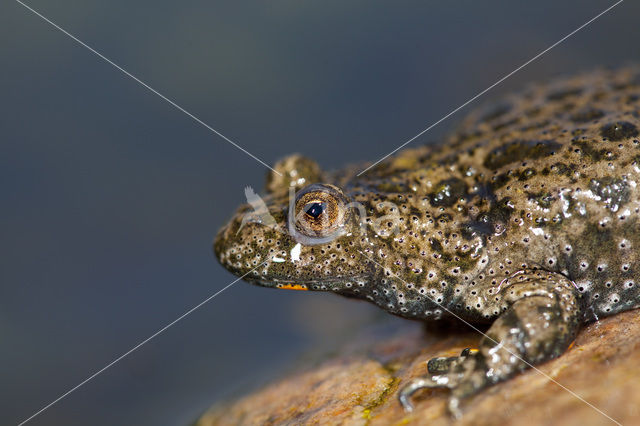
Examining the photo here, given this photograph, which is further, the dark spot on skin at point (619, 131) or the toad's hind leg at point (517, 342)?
the dark spot on skin at point (619, 131)

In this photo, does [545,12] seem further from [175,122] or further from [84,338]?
[84,338]

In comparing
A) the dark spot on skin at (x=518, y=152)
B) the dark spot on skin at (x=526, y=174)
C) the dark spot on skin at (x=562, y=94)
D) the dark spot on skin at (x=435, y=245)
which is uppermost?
the dark spot on skin at (x=562, y=94)

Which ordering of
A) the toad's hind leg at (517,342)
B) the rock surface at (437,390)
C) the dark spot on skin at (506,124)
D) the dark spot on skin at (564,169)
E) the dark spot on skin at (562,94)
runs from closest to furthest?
the rock surface at (437,390) < the toad's hind leg at (517,342) < the dark spot on skin at (564,169) < the dark spot on skin at (506,124) < the dark spot on skin at (562,94)

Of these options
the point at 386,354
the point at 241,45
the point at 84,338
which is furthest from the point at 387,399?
the point at 241,45

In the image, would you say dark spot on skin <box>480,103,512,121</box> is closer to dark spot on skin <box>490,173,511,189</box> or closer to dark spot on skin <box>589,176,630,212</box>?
dark spot on skin <box>490,173,511,189</box>

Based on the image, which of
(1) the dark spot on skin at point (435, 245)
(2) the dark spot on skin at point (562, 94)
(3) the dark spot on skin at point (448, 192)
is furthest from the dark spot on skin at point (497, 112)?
(1) the dark spot on skin at point (435, 245)

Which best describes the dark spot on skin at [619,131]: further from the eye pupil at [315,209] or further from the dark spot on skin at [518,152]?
the eye pupil at [315,209]

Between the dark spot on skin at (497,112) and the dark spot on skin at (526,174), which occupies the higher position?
the dark spot on skin at (497,112)

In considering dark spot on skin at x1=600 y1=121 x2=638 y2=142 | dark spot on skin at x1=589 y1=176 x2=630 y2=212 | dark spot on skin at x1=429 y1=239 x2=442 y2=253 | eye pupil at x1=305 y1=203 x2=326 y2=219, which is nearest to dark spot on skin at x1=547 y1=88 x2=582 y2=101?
dark spot on skin at x1=600 y1=121 x2=638 y2=142
